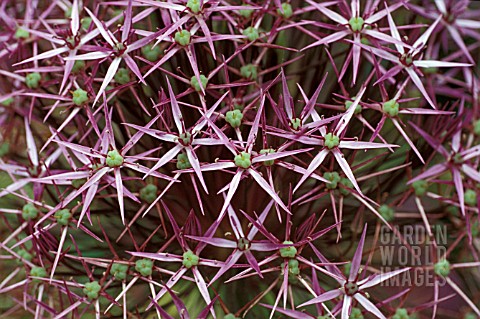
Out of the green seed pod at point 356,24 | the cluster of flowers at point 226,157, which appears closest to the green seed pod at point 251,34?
the cluster of flowers at point 226,157

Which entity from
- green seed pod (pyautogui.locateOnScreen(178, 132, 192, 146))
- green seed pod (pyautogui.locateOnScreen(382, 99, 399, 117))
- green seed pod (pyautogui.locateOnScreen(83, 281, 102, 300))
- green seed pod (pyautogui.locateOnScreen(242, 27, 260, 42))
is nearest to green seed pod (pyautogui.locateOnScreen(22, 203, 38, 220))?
green seed pod (pyautogui.locateOnScreen(83, 281, 102, 300))

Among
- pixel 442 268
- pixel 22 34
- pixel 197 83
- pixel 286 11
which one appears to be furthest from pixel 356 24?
pixel 22 34

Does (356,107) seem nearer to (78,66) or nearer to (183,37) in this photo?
(183,37)

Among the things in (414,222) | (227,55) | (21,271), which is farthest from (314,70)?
(21,271)

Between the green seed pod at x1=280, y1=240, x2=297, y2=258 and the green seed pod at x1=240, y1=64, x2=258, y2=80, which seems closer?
the green seed pod at x1=280, y1=240, x2=297, y2=258

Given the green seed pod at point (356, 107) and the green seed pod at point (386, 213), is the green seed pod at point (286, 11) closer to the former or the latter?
the green seed pod at point (356, 107)

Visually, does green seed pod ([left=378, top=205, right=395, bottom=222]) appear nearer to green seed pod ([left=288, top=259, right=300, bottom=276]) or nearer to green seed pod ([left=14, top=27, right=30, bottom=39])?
green seed pod ([left=288, top=259, right=300, bottom=276])

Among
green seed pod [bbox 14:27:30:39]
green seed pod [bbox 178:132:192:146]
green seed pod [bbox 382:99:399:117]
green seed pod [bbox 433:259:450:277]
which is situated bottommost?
green seed pod [bbox 433:259:450:277]

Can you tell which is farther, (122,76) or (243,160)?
(122,76)
